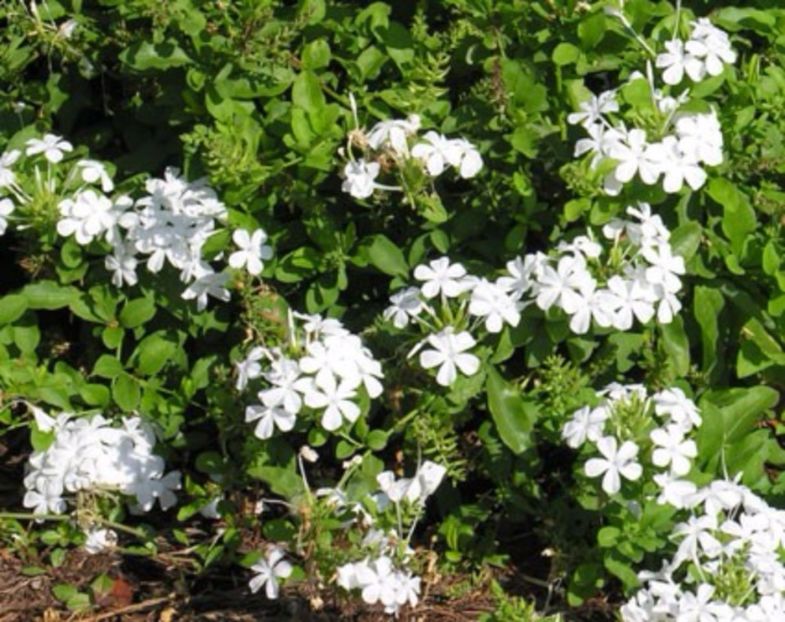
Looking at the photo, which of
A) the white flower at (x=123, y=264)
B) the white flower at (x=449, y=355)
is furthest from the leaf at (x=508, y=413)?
the white flower at (x=123, y=264)

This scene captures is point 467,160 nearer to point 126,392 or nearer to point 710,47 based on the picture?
point 710,47

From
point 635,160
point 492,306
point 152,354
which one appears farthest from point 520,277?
point 152,354

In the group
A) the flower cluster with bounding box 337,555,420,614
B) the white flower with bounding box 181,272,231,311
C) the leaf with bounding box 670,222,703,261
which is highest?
the leaf with bounding box 670,222,703,261

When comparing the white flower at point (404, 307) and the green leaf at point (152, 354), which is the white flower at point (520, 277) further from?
the green leaf at point (152, 354)

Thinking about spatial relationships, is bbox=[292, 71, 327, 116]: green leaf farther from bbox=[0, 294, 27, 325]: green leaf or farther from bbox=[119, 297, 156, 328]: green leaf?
bbox=[0, 294, 27, 325]: green leaf

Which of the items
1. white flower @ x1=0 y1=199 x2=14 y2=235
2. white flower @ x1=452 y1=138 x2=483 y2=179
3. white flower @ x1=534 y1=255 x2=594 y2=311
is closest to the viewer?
white flower @ x1=534 y1=255 x2=594 y2=311

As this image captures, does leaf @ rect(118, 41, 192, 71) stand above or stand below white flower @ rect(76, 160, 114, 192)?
above

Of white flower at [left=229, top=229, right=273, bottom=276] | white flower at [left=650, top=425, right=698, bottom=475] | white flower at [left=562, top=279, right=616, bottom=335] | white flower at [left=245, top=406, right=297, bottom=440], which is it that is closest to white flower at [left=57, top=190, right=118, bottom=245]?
white flower at [left=229, top=229, right=273, bottom=276]
